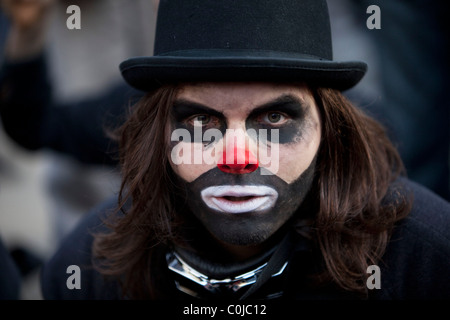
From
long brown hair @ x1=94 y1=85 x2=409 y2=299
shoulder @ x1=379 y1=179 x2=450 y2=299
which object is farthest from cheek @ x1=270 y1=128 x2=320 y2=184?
shoulder @ x1=379 y1=179 x2=450 y2=299

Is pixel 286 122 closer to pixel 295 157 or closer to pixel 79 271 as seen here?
pixel 295 157

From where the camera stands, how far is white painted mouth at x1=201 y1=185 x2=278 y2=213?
1752mm

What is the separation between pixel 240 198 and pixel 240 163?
0.46ft

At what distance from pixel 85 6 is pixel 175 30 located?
9.82 feet

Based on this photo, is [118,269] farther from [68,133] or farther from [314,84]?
[68,133]

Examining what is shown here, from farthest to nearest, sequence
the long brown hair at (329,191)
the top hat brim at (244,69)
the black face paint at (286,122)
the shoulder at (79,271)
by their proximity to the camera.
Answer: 1. the shoulder at (79,271)
2. the long brown hair at (329,191)
3. the black face paint at (286,122)
4. the top hat brim at (244,69)

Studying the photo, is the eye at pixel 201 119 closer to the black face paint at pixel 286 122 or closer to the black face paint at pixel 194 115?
the black face paint at pixel 194 115

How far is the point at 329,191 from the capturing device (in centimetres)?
195

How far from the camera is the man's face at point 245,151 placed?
1.74 m

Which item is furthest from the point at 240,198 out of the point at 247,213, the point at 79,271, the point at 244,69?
the point at 79,271

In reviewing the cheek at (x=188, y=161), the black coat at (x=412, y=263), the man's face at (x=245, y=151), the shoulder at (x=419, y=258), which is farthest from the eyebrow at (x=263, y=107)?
the shoulder at (x=419, y=258)

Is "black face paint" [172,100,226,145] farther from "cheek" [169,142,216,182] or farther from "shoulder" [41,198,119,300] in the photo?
"shoulder" [41,198,119,300]

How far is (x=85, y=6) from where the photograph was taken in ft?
14.8
